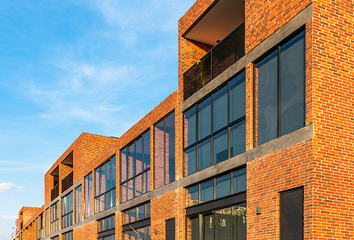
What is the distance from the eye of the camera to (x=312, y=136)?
11.1 meters

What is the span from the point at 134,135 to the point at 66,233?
Answer: 16488 mm

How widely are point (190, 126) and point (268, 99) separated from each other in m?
5.68

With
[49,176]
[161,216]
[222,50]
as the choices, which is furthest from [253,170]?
[49,176]

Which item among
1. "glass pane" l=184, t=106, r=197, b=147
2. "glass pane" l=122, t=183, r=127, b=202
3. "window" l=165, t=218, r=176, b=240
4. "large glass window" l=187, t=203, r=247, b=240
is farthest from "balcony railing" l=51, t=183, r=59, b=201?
A: "large glass window" l=187, t=203, r=247, b=240

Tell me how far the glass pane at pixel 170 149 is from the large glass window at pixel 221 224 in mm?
2531

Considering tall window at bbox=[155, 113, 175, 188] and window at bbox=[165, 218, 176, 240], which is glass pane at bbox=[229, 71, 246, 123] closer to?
tall window at bbox=[155, 113, 175, 188]

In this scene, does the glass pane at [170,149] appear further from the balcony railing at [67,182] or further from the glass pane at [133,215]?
the balcony railing at [67,182]

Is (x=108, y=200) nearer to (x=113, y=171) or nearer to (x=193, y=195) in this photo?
(x=113, y=171)

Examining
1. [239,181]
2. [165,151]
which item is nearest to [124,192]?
[165,151]

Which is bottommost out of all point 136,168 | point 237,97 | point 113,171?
point 113,171

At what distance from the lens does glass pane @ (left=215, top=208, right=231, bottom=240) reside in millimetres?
14938

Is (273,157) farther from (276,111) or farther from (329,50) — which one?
(329,50)

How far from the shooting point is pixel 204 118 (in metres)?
17.4

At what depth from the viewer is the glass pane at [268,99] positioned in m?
13.0
